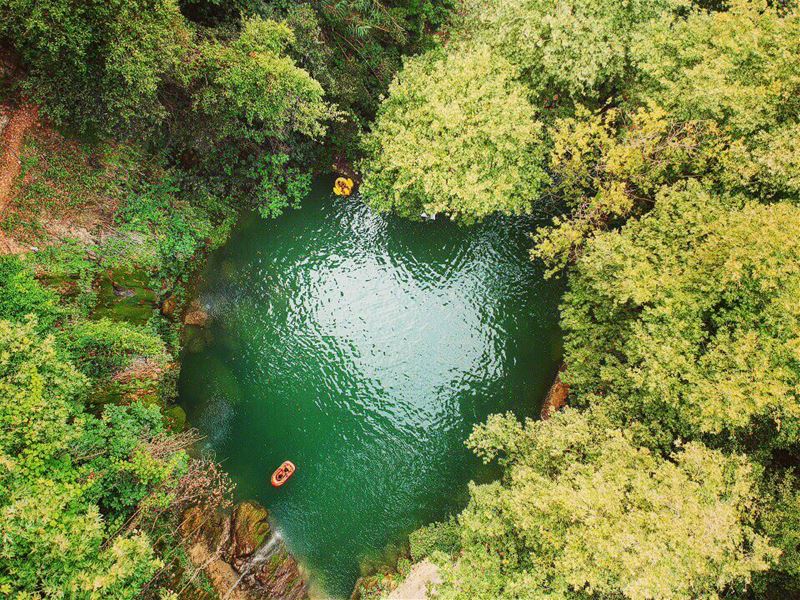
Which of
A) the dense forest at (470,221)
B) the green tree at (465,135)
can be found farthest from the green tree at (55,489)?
the green tree at (465,135)

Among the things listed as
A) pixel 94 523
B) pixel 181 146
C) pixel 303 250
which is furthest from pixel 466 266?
pixel 94 523

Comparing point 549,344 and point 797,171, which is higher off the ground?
point 797,171

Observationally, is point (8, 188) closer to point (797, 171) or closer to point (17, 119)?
point (17, 119)

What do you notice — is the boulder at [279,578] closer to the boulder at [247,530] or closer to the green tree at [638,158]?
the boulder at [247,530]

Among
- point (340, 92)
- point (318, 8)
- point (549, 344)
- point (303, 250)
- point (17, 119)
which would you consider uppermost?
point (318, 8)

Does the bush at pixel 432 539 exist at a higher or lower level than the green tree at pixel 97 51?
lower

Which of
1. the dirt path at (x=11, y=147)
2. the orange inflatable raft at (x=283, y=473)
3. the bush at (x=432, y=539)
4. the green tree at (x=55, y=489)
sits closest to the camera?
the green tree at (x=55, y=489)
